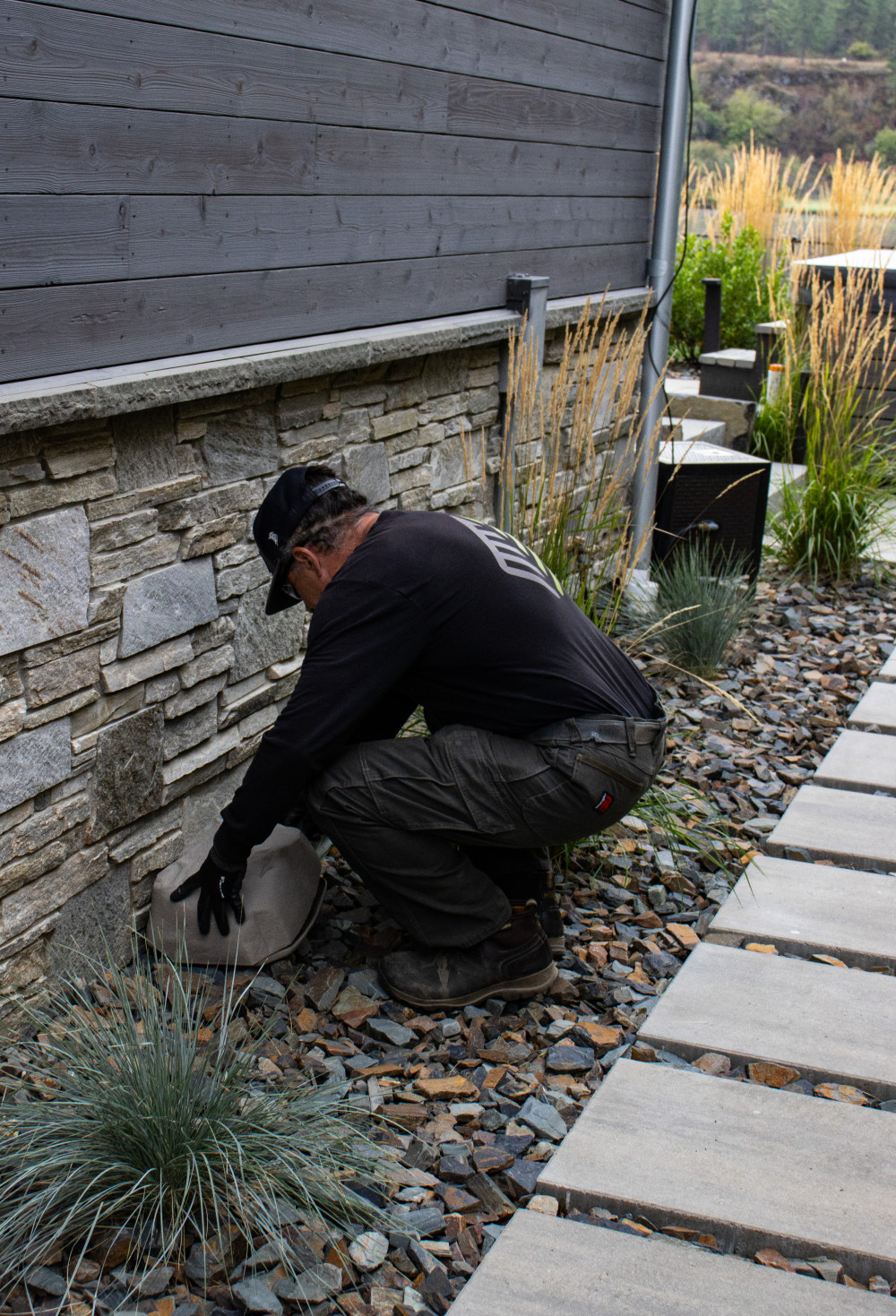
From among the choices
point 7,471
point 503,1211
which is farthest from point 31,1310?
point 7,471

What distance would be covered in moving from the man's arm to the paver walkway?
0.85 m

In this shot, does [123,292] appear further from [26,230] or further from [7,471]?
[7,471]

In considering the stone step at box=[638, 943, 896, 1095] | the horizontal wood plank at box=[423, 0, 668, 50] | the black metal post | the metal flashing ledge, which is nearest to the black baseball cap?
the metal flashing ledge

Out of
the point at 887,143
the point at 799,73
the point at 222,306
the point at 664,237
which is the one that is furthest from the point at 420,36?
the point at 799,73

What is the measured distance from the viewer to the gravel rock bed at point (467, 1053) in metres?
1.85

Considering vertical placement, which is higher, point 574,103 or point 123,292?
point 574,103

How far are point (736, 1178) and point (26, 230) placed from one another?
2129 millimetres

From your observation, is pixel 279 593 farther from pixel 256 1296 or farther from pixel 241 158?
pixel 256 1296

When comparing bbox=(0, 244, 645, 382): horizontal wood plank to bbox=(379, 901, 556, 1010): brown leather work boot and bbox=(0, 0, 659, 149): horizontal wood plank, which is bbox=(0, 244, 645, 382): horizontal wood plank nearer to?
bbox=(0, 0, 659, 149): horizontal wood plank

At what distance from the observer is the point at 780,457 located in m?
7.45

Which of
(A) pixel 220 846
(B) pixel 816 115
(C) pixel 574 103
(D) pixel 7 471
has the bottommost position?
(A) pixel 220 846

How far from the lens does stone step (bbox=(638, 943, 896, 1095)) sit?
240 centimetres

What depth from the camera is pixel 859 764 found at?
385cm

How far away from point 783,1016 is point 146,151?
2.26 m
